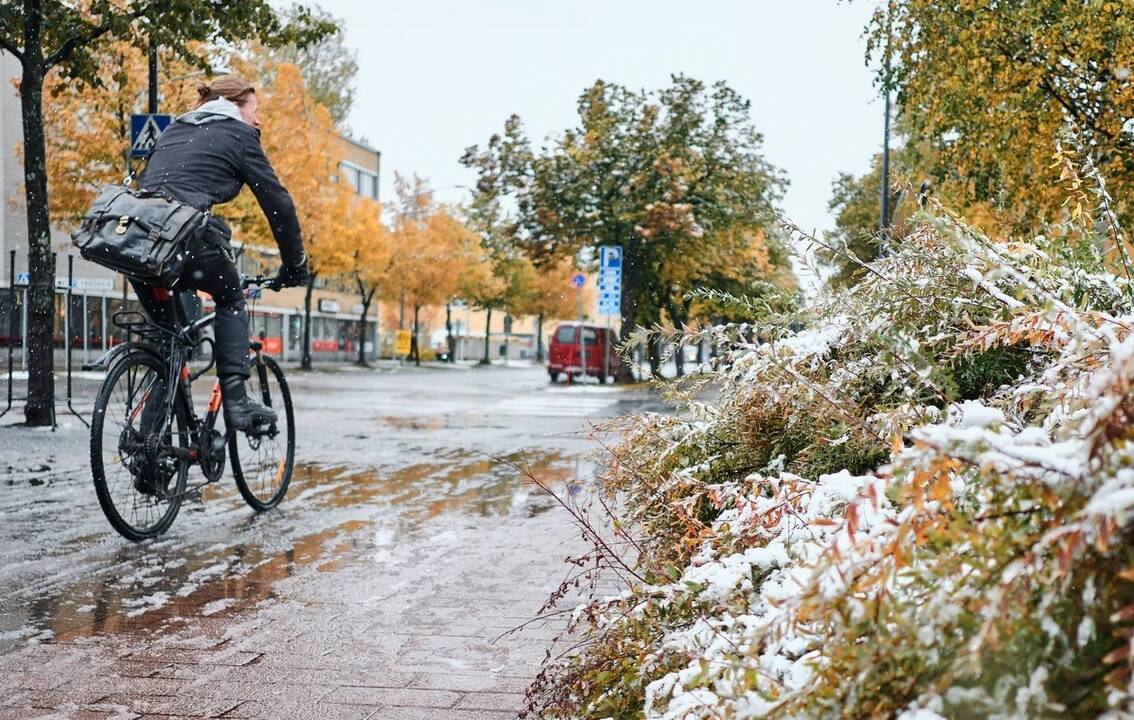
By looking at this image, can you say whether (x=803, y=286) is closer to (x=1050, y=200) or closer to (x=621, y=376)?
(x=1050, y=200)

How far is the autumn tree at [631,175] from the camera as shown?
3619cm

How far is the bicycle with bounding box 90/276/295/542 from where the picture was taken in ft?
17.0

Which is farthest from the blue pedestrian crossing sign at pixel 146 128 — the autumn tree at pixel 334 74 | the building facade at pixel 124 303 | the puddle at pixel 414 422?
the autumn tree at pixel 334 74

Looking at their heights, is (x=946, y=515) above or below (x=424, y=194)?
below

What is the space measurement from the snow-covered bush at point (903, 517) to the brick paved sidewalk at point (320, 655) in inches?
17.4

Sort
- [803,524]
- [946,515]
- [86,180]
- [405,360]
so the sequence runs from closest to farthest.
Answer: [946,515] < [803,524] < [86,180] < [405,360]

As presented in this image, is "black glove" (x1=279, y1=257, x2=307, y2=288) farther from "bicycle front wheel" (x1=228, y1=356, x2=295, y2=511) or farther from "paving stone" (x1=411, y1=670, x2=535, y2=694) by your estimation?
"paving stone" (x1=411, y1=670, x2=535, y2=694)

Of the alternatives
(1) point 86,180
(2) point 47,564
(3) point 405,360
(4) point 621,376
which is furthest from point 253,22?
(3) point 405,360

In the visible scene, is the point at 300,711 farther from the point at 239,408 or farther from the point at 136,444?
the point at 239,408

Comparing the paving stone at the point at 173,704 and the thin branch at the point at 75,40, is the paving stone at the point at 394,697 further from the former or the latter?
the thin branch at the point at 75,40

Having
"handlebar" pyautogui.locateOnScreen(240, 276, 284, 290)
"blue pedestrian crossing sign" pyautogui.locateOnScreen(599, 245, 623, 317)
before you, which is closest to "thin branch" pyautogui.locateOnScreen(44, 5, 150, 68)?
"handlebar" pyautogui.locateOnScreen(240, 276, 284, 290)

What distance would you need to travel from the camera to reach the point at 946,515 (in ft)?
→ 4.68

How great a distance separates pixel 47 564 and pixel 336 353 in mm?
61508

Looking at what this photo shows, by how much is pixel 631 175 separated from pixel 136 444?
31.6 meters
